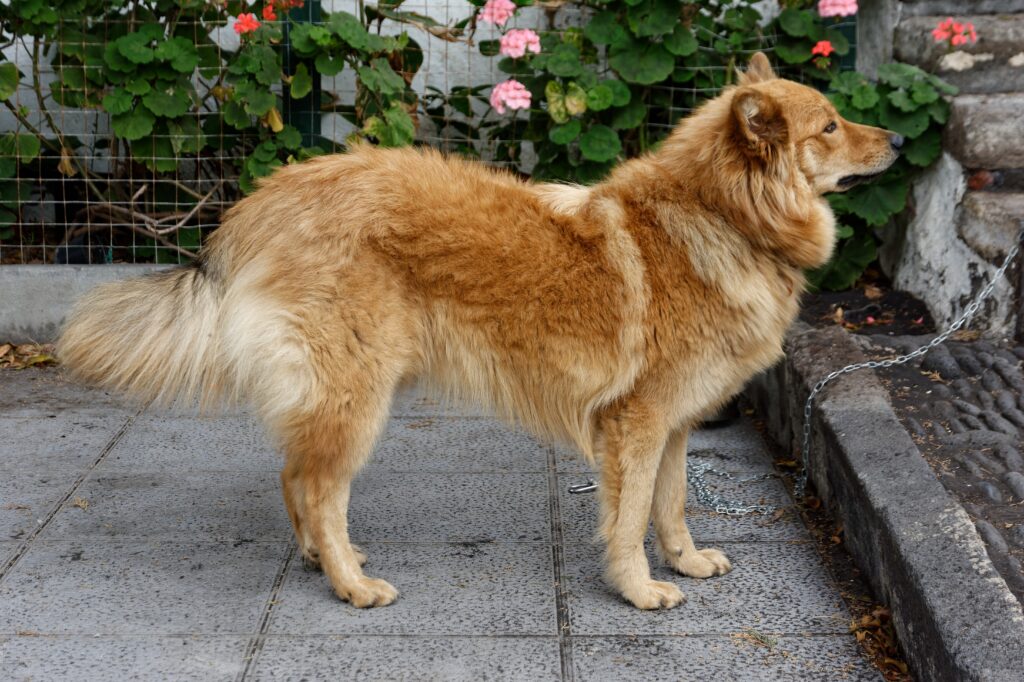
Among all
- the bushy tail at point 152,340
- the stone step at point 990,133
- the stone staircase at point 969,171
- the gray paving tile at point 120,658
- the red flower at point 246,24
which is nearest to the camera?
the gray paving tile at point 120,658

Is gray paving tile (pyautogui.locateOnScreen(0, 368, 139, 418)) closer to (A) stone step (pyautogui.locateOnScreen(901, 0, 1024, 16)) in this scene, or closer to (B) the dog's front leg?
(B) the dog's front leg

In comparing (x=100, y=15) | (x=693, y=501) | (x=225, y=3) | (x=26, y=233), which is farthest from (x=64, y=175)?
(x=693, y=501)

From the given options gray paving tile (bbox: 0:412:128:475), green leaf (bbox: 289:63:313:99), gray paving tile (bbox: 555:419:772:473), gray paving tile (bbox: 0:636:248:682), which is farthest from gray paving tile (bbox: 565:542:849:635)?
green leaf (bbox: 289:63:313:99)

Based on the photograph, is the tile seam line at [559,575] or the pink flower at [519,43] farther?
the pink flower at [519,43]

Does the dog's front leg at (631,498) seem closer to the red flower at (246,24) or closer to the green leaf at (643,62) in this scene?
the green leaf at (643,62)

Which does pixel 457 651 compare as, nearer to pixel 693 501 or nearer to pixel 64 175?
pixel 693 501

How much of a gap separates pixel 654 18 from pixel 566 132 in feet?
2.78

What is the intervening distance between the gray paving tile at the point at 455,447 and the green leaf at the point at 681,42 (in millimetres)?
2490

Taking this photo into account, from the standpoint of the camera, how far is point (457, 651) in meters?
3.36

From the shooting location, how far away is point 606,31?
6.23 meters

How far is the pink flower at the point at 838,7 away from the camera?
6.10m

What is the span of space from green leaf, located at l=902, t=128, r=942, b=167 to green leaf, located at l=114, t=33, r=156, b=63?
4.37 meters

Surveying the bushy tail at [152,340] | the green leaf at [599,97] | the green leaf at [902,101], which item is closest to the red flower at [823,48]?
the green leaf at [902,101]

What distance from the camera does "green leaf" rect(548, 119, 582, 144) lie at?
6141 millimetres
